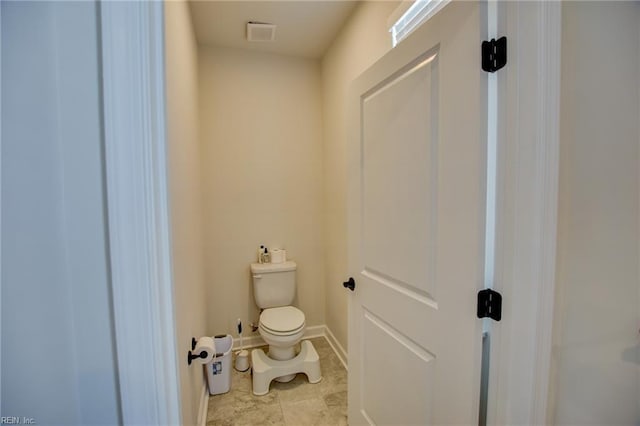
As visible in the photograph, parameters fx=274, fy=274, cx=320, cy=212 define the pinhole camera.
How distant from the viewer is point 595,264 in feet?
2.46

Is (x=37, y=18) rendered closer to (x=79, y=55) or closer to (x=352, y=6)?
(x=79, y=55)

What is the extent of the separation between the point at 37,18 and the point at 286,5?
5.38ft

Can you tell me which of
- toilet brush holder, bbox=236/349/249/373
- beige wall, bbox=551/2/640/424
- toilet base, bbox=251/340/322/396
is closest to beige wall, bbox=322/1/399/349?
toilet base, bbox=251/340/322/396

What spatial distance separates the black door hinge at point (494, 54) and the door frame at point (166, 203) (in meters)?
0.02

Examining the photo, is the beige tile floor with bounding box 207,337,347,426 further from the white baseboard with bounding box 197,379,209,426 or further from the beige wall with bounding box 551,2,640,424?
the beige wall with bounding box 551,2,640,424

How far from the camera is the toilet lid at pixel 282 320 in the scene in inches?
74.7

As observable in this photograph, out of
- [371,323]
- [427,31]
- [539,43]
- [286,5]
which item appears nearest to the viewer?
[539,43]

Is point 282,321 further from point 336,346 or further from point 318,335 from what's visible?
point 318,335

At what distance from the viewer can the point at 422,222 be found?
3.31 feet

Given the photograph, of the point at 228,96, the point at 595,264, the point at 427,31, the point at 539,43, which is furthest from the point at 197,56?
the point at 595,264

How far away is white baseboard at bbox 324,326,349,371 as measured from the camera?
218 centimetres

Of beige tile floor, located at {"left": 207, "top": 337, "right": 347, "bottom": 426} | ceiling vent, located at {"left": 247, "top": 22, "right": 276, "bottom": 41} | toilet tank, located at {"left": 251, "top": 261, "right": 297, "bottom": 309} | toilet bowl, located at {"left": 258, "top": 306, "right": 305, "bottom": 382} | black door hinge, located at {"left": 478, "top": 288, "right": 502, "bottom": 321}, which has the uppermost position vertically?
ceiling vent, located at {"left": 247, "top": 22, "right": 276, "bottom": 41}

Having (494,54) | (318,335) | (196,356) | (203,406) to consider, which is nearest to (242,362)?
(203,406)

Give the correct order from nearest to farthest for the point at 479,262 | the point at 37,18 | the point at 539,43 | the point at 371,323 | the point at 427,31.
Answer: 1. the point at 37,18
2. the point at 539,43
3. the point at 479,262
4. the point at 427,31
5. the point at 371,323
